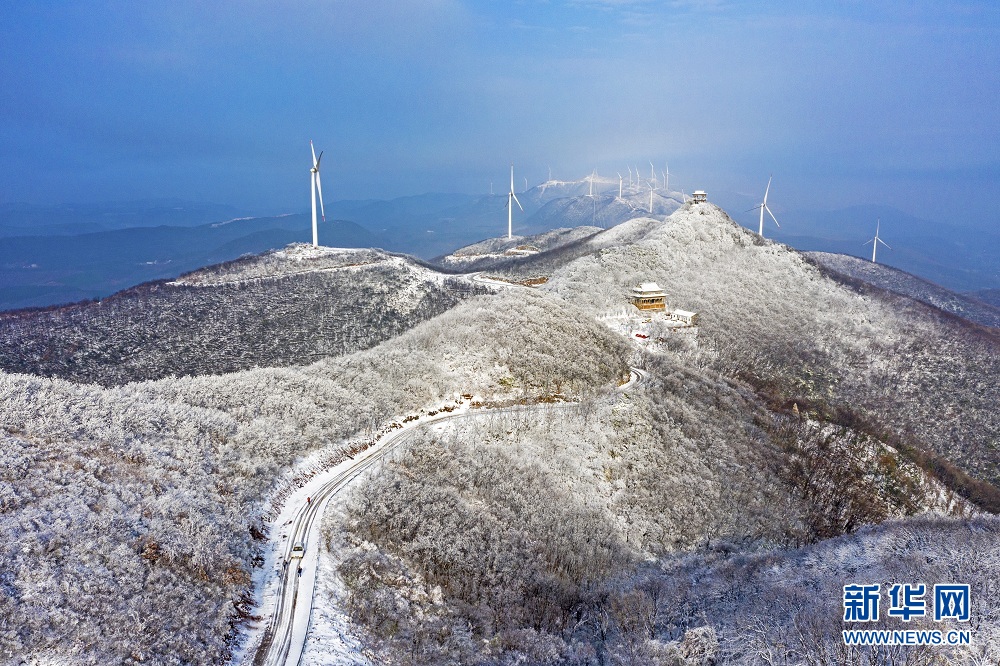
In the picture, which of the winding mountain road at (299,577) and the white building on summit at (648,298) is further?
the white building on summit at (648,298)

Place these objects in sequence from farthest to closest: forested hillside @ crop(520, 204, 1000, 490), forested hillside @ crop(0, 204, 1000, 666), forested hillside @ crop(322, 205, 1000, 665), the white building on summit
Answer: the white building on summit
forested hillside @ crop(520, 204, 1000, 490)
forested hillside @ crop(322, 205, 1000, 665)
forested hillside @ crop(0, 204, 1000, 666)

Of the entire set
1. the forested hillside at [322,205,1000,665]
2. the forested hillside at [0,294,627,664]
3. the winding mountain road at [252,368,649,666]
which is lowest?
the forested hillside at [322,205,1000,665]

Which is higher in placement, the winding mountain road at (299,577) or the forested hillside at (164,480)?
the forested hillside at (164,480)

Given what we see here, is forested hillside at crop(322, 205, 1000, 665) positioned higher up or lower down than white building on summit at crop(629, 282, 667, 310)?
lower down

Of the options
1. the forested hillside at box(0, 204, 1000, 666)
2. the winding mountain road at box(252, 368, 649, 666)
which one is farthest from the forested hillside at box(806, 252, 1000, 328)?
the winding mountain road at box(252, 368, 649, 666)

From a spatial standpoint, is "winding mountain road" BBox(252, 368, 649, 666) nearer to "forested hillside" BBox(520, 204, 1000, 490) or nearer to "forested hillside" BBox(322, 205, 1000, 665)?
"forested hillside" BBox(322, 205, 1000, 665)

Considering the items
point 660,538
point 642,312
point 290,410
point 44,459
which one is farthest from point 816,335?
point 44,459

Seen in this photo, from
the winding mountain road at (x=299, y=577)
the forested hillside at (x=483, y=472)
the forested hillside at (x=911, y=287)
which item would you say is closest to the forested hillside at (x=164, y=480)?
the forested hillside at (x=483, y=472)

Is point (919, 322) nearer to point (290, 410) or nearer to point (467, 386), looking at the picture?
point (467, 386)

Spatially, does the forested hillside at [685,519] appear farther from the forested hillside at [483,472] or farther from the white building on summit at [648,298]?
the white building on summit at [648,298]
